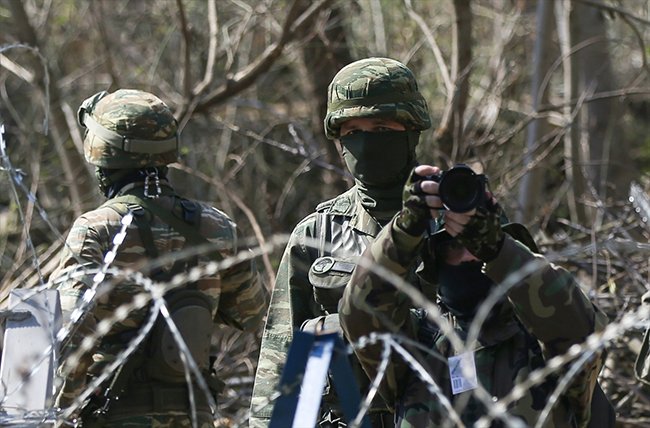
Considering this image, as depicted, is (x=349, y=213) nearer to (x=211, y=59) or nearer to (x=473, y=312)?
(x=473, y=312)

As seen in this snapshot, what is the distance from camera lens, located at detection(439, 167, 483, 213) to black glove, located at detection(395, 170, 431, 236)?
0.06 m

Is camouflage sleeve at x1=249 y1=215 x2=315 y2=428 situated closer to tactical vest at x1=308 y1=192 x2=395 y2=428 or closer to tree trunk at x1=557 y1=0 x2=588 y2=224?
tactical vest at x1=308 y1=192 x2=395 y2=428

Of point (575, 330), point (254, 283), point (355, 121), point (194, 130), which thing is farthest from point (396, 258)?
point (194, 130)

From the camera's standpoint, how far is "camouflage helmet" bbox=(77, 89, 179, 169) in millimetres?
3346

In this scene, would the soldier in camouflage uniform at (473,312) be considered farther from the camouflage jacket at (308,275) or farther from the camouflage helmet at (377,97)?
the camouflage helmet at (377,97)

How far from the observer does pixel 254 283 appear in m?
3.58

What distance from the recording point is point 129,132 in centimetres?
335

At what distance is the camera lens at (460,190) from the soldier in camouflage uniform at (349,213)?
60 cm

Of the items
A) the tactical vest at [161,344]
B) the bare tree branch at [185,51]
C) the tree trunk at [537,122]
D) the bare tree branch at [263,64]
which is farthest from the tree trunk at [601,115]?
the tactical vest at [161,344]

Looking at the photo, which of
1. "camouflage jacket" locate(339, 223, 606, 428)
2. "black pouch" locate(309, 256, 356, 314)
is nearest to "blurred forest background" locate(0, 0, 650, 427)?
"black pouch" locate(309, 256, 356, 314)

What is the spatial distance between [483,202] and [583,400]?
0.53 m

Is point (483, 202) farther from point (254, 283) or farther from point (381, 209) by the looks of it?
point (254, 283)

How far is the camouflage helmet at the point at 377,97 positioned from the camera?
7.86ft

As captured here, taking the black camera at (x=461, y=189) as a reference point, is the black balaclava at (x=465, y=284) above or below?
below
